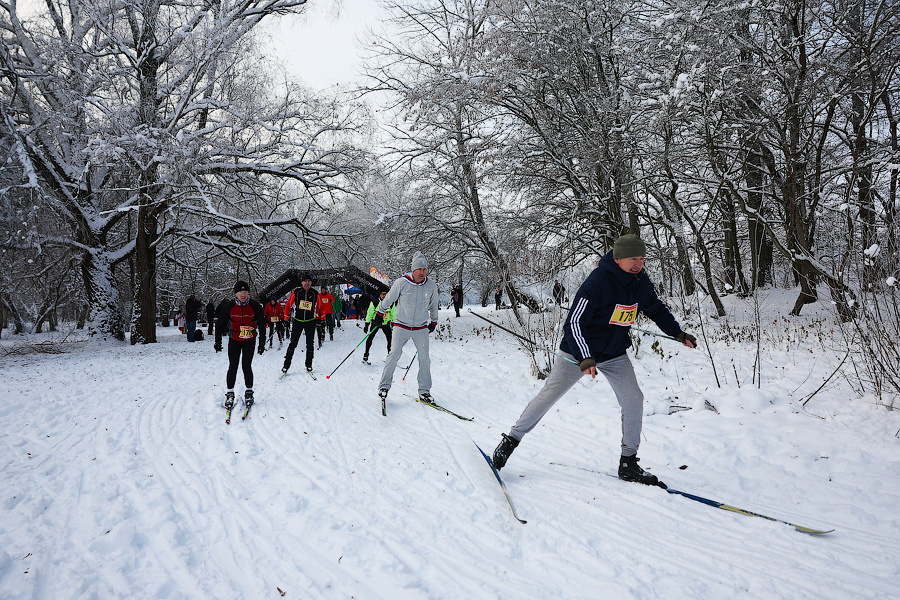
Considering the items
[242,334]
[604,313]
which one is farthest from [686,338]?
[242,334]

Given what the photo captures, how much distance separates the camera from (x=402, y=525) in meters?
2.99

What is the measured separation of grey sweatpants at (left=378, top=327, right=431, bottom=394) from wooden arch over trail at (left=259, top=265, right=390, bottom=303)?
40.6 ft

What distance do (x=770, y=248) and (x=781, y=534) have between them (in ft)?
A: 49.5

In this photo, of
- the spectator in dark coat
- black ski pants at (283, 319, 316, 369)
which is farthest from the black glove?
the spectator in dark coat

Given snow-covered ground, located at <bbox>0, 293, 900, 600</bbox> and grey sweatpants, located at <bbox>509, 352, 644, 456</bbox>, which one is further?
grey sweatpants, located at <bbox>509, 352, 644, 456</bbox>

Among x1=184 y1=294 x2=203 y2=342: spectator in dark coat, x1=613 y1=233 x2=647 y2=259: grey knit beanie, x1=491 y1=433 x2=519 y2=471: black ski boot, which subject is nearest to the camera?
x1=613 y1=233 x2=647 y2=259: grey knit beanie

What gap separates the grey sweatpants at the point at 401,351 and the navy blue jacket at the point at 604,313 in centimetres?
307

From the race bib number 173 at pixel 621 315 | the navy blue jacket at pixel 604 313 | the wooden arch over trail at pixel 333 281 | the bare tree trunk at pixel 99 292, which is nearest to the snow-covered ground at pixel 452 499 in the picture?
the navy blue jacket at pixel 604 313

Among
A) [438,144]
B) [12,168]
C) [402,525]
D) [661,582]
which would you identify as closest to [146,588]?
[402,525]

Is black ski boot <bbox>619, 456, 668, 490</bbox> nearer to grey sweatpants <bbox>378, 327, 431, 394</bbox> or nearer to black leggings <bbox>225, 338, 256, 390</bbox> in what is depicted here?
grey sweatpants <bbox>378, 327, 431, 394</bbox>

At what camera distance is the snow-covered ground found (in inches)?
94.8

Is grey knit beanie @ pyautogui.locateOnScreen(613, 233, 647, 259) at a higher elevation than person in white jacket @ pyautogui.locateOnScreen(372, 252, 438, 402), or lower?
higher

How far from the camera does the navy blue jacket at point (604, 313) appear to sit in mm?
3434

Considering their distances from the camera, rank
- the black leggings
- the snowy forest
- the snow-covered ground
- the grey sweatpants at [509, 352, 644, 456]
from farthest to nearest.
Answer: the snowy forest < the black leggings < the grey sweatpants at [509, 352, 644, 456] < the snow-covered ground
